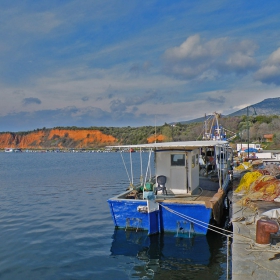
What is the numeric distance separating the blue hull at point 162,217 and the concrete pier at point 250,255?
A: 1.43 metres

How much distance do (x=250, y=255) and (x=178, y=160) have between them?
Answer: 708cm

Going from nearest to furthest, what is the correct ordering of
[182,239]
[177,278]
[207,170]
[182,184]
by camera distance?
[177,278]
[182,239]
[182,184]
[207,170]

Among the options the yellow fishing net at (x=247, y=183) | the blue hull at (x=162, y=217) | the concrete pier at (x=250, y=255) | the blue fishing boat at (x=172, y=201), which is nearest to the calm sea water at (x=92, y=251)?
the blue hull at (x=162, y=217)

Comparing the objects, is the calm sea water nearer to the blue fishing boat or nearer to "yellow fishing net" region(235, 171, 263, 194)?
the blue fishing boat

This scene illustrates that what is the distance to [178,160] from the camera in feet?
50.4

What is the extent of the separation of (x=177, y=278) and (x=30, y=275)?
483 centimetres

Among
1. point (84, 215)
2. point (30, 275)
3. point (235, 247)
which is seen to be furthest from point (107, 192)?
point (235, 247)

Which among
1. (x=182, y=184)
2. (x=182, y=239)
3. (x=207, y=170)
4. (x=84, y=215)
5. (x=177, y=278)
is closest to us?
(x=177, y=278)

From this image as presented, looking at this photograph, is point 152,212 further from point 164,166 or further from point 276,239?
point 276,239

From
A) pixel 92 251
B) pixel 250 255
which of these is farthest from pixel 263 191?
pixel 92 251

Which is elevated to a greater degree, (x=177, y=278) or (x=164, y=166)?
(x=164, y=166)

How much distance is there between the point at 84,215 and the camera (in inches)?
765

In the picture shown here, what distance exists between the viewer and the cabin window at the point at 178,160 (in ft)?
50.0

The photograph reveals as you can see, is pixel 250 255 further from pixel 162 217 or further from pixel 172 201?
pixel 162 217
